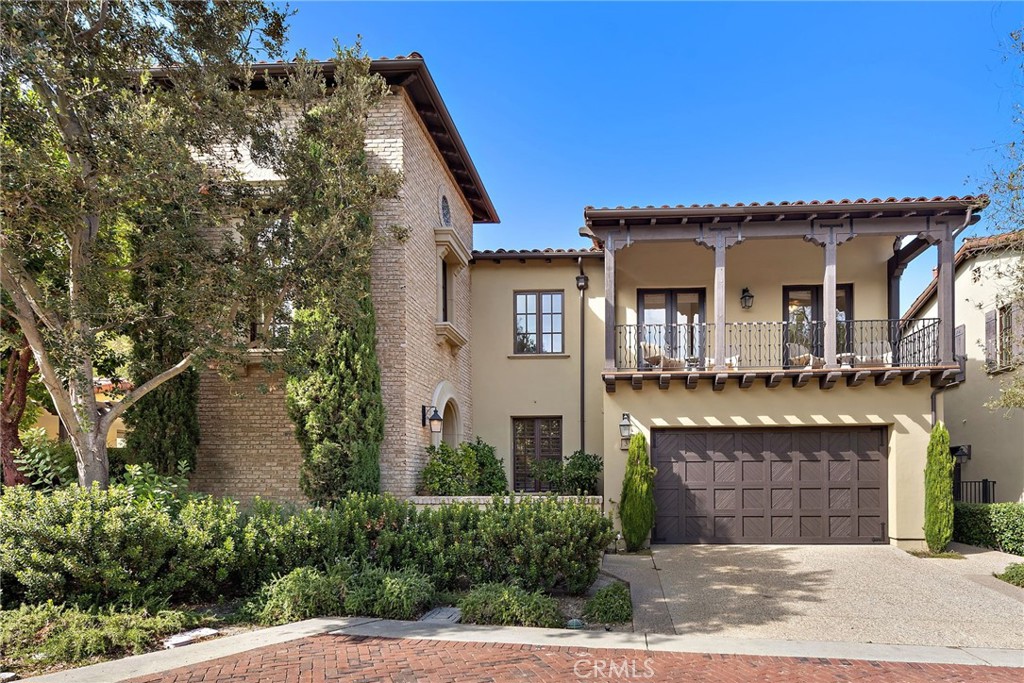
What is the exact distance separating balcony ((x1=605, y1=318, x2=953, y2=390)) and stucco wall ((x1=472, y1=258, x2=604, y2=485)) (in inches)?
58.4

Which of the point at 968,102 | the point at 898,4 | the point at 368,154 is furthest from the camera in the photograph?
the point at 368,154

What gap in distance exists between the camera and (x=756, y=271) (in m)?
15.1

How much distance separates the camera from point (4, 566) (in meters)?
6.95

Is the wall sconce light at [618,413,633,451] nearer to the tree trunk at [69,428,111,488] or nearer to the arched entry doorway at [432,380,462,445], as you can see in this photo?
the arched entry doorway at [432,380,462,445]

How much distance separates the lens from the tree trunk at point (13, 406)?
35.8ft

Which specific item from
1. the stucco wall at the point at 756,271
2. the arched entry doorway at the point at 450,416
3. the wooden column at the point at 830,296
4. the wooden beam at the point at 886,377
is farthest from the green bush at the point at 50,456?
the wooden beam at the point at 886,377

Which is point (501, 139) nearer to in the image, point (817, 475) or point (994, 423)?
point (817, 475)

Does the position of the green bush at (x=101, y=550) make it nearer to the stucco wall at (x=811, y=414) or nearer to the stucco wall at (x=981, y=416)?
the stucco wall at (x=811, y=414)

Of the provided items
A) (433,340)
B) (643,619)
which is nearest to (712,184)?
(433,340)

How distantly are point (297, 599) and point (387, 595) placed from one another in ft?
3.39

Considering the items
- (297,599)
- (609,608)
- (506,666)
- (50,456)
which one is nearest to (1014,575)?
(609,608)

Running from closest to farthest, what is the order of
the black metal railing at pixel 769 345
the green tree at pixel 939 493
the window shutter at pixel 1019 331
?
1. the window shutter at pixel 1019 331
2. the green tree at pixel 939 493
3. the black metal railing at pixel 769 345

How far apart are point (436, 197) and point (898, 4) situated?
8.60 metres

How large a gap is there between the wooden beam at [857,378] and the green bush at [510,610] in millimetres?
8005
